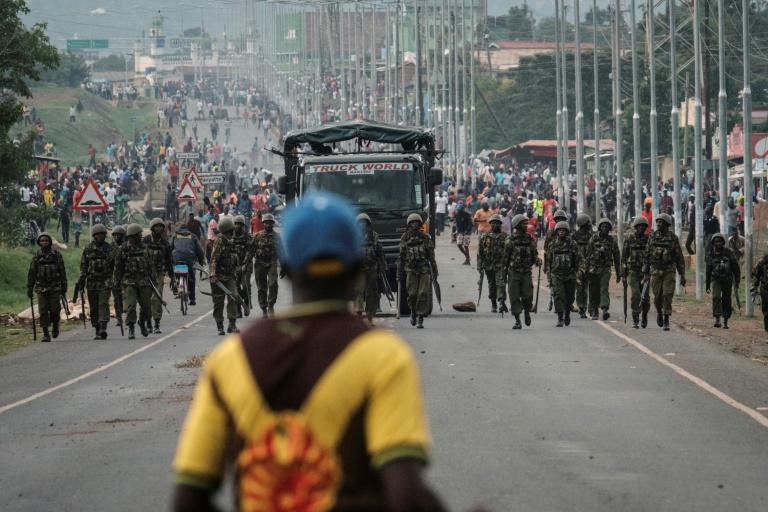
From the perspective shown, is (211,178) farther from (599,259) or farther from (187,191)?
(599,259)

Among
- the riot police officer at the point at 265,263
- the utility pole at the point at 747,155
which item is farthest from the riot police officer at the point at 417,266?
the utility pole at the point at 747,155

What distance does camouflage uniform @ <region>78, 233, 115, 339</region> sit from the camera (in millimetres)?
25297

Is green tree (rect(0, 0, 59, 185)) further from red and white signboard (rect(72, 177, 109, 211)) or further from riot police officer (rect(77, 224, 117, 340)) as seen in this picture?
riot police officer (rect(77, 224, 117, 340))

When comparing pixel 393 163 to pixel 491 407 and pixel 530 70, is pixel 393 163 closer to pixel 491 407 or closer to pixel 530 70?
pixel 491 407

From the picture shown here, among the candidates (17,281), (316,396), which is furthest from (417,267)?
(316,396)

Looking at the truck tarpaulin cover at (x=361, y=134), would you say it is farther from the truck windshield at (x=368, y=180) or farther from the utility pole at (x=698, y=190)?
the utility pole at (x=698, y=190)

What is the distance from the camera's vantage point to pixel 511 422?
46.5 ft

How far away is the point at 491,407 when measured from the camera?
49.9ft

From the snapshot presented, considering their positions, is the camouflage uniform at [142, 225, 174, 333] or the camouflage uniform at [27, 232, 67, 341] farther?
the camouflage uniform at [142, 225, 174, 333]

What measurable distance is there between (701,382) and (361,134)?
1452 cm

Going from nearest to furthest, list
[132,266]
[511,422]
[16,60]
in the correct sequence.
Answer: [511,422], [132,266], [16,60]

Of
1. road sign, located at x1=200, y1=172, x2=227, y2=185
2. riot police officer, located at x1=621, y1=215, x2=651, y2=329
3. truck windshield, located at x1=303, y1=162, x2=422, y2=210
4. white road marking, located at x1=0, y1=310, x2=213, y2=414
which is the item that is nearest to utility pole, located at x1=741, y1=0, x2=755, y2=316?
riot police officer, located at x1=621, y1=215, x2=651, y2=329

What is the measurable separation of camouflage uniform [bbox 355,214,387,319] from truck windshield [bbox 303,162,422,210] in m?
2.86

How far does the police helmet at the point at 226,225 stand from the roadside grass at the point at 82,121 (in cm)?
8096
